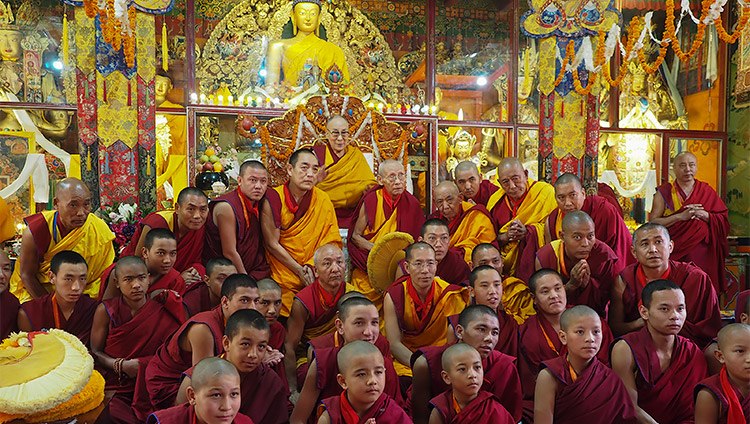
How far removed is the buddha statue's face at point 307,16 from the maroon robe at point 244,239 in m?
5.07

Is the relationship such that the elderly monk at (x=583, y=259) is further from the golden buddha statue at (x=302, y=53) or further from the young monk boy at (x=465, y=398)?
the golden buddha statue at (x=302, y=53)

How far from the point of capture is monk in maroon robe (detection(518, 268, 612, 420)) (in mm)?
4062

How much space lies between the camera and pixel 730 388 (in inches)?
131

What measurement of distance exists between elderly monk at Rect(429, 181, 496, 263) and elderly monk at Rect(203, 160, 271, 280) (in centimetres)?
159

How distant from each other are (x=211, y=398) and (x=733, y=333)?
266cm

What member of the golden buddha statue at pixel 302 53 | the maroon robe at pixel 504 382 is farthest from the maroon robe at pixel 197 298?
the golden buddha statue at pixel 302 53

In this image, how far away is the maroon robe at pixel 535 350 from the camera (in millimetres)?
4055

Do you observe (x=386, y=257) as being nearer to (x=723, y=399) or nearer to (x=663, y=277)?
(x=663, y=277)

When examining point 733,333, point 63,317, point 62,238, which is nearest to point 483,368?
point 733,333

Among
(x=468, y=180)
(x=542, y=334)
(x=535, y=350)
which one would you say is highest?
(x=468, y=180)

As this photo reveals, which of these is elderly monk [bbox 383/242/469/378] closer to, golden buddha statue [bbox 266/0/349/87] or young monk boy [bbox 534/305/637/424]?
young monk boy [bbox 534/305/637/424]

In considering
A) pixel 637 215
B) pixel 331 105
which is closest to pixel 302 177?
pixel 331 105

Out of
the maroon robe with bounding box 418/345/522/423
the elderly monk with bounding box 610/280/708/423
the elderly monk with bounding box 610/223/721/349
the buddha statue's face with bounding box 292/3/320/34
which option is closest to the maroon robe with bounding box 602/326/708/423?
the elderly monk with bounding box 610/280/708/423

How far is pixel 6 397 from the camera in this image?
2.88 meters
